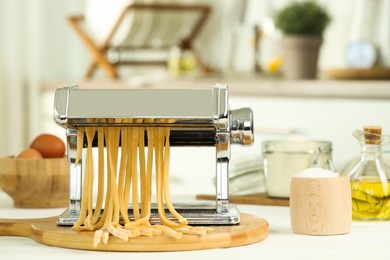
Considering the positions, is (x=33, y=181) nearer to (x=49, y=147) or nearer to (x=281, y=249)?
(x=49, y=147)

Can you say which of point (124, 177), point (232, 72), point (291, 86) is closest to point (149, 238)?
point (124, 177)

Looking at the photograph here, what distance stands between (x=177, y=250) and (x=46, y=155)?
62 cm

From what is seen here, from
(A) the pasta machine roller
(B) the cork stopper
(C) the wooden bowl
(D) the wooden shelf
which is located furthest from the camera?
(D) the wooden shelf

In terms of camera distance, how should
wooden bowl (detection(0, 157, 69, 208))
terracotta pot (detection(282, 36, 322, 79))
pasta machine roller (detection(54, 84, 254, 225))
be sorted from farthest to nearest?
terracotta pot (detection(282, 36, 322, 79)) < wooden bowl (detection(0, 157, 69, 208)) < pasta machine roller (detection(54, 84, 254, 225))

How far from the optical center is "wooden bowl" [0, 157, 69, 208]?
1.76 metres

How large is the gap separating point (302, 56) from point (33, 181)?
196 cm

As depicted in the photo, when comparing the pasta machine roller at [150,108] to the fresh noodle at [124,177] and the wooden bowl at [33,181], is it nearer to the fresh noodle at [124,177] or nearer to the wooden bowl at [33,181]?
the fresh noodle at [124,177]

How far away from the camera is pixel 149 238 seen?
130 centimetres

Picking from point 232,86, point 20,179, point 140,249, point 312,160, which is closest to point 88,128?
point 140,249

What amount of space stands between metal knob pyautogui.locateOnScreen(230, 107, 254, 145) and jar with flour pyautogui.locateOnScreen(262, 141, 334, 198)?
341mm

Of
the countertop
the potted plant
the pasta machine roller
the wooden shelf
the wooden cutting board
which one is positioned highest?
the potted plant

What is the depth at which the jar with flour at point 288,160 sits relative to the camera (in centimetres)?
178

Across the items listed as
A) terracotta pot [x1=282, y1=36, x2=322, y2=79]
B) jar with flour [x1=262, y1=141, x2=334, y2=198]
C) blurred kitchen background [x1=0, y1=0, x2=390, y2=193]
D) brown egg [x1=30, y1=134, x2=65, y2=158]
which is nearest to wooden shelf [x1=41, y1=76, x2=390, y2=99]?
blurred kitchen background [x1=0, y1=0, x2=390, y2=193]

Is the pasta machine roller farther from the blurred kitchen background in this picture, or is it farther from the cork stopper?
the blurred kitchen background
